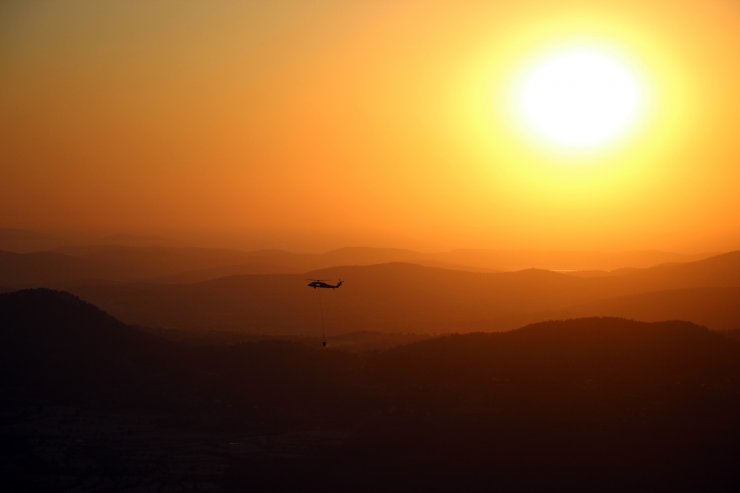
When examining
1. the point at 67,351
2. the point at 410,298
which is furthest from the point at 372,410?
the point at 410,298

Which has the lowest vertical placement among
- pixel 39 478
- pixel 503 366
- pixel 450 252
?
pixel 39 478

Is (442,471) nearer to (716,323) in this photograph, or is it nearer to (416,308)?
(716,323)

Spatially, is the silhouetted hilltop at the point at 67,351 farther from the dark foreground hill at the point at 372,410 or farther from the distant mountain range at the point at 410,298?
the distant mountain range at the point at 410,298

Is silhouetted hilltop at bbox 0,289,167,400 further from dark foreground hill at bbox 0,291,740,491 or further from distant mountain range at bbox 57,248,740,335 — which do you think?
distant mountain range at bbox 57,248,740,335

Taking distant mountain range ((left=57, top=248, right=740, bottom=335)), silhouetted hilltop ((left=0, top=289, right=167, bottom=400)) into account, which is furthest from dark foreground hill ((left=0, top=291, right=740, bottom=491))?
distant mountain range ((left=57, top=248, right=740, bottom=335))

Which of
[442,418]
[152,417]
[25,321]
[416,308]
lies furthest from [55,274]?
[442,418]

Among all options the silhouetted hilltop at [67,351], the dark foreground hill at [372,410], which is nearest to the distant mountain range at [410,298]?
the dark foreground hill at [372,410]

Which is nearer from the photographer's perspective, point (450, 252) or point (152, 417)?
point (152, 417)

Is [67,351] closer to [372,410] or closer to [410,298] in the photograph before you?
[372,410]
